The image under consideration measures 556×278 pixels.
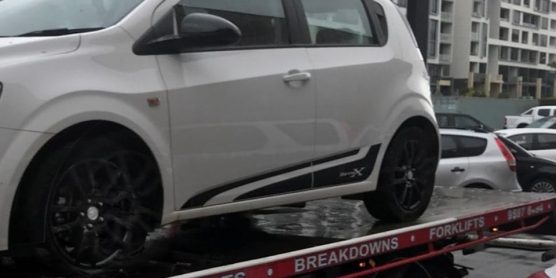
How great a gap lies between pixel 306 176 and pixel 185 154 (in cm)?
92

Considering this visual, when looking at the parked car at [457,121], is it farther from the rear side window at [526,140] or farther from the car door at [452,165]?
the car door at [452,165]

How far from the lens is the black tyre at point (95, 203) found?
121 inches

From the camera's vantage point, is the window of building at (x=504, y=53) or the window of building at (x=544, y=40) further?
the window of building at (x=544, y=40)

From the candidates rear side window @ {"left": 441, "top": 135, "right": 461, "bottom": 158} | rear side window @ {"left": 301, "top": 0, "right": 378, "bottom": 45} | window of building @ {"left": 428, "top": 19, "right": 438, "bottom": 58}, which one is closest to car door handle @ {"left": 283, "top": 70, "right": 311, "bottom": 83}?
rear side window @ {"left": 301, "top": 0, "right": 378, "bottom": 45}

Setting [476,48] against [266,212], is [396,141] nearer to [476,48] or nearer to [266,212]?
[266,212]

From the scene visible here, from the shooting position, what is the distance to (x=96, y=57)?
10.8 feet

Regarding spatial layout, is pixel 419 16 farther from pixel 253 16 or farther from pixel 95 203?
pixel 95 203

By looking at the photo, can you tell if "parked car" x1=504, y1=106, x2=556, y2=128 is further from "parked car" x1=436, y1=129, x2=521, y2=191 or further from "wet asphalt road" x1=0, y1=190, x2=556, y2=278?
"wet asphalt road" x1=0, y1=190, x2=556, y2=278

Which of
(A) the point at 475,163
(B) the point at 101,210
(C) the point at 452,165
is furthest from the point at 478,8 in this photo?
(B) the point at 101,210

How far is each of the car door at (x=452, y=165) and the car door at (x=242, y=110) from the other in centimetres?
705

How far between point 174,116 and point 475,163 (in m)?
8.41

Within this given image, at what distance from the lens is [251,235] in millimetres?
4625

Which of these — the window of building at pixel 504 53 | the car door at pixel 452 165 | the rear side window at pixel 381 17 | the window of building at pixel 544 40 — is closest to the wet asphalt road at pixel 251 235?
the rear side window at pixel 381 17

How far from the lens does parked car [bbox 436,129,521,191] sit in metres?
11.1
